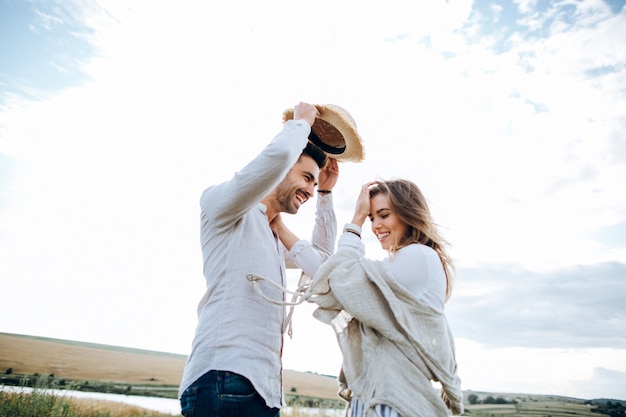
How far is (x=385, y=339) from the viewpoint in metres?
2.08

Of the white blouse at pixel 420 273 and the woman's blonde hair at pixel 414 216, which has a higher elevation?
the woman's blonde hair at pixel 414 216

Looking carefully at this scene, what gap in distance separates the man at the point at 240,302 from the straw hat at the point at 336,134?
15.2 inches

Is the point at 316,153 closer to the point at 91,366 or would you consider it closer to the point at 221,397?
the point at 221,397

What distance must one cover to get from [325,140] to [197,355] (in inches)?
77.3

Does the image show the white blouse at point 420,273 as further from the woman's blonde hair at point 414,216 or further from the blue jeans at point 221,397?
the blue jeans at point 221,397

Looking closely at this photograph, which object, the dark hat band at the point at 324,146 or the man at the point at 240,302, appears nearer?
the man at the point at 240,302

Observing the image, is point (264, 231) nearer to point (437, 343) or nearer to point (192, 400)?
point (192, 400)

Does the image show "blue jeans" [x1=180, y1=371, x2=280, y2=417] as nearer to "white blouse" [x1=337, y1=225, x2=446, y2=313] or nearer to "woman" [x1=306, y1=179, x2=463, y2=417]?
"woman" [x1=306, y1=179, x2=463, y2=417]

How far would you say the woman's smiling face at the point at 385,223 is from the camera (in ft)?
9.10

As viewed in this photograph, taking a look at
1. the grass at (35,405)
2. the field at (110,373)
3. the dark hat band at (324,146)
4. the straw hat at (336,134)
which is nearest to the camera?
the straw hat at (336,134)

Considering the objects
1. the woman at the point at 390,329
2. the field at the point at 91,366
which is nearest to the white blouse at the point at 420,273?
the woman at the point at 390,329

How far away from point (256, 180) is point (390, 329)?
1.04 metres

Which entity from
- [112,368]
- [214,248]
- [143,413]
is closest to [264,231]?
[214,248]

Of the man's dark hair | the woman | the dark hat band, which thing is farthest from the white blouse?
the dark hat band
